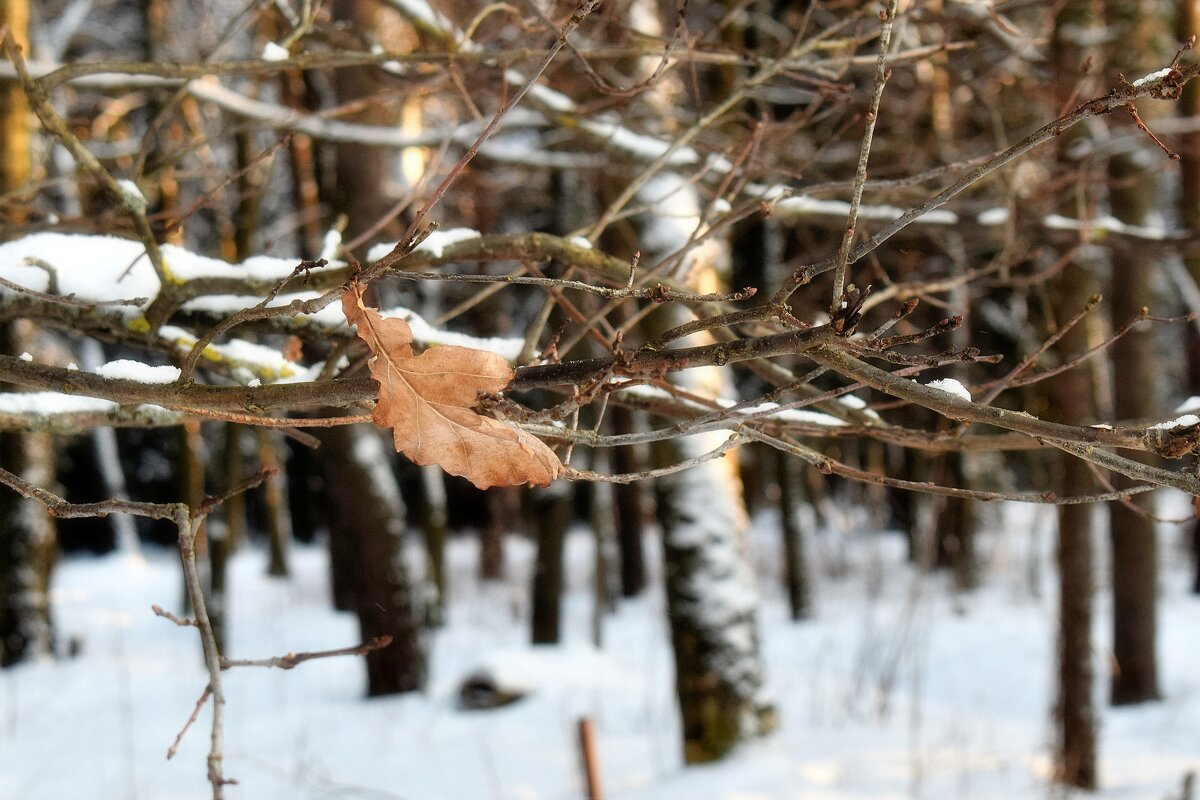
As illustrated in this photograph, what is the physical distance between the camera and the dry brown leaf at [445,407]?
3.43 ft

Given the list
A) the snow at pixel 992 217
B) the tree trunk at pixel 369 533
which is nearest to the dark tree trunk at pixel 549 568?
the tree trunk at pixel 369 533

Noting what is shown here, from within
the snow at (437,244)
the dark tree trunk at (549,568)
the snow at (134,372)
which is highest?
the snow at (437,244)

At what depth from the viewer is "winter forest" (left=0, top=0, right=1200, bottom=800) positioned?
1170 millimetres

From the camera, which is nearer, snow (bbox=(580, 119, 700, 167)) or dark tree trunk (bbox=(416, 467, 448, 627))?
snow (bbox=(580, 119, 700, 167))

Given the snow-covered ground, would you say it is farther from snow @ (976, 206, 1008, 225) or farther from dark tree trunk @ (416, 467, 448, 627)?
snow @ (976, 206, 1008, 225)

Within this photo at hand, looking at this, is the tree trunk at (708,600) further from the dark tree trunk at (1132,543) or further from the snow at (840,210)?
the dark tree trunk at (1132,543)

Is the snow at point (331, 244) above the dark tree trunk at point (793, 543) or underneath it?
above

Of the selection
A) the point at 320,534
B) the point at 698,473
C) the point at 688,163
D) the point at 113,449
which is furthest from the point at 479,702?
the point at 320,534

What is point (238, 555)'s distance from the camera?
1678cm

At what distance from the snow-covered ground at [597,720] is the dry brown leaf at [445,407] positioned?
2988mm

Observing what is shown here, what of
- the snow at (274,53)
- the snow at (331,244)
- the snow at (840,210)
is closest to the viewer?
the snow at (331,244)

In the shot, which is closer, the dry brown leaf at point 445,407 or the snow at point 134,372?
the dry brown leaf at point 445,407

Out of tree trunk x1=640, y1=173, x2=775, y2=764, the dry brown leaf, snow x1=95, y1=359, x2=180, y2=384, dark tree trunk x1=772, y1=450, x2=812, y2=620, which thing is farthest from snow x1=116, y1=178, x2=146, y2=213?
dark tree trunk x1=772, y1=450, x2=812, y2=620

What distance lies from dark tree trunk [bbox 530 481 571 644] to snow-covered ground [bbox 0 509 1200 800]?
486 mm
